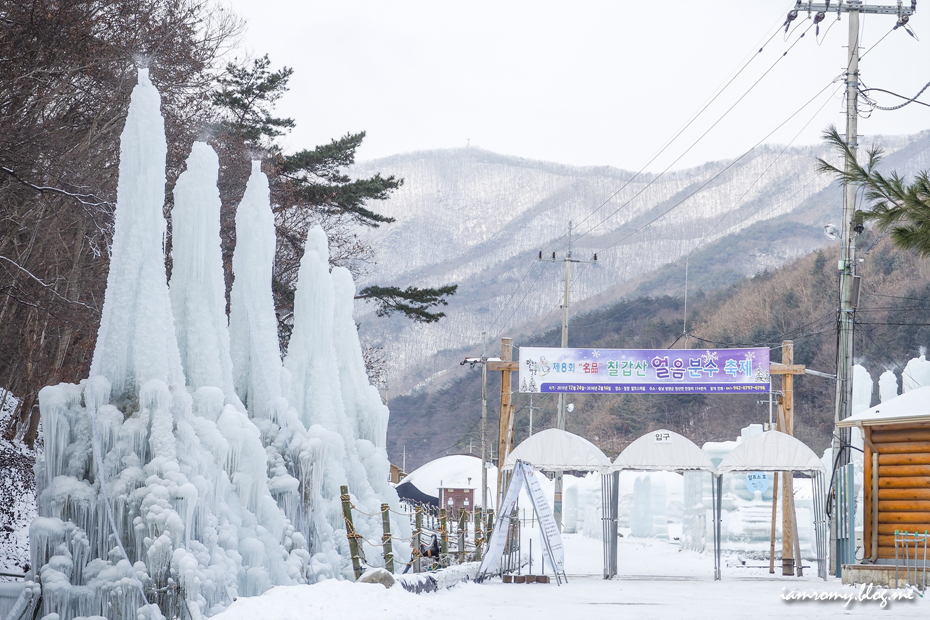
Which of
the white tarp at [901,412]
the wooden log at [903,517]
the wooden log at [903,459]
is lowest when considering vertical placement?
the wooden log at [903,517]

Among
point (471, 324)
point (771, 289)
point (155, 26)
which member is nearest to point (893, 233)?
point (155, 26)

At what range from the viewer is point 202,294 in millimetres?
Answer: 14898

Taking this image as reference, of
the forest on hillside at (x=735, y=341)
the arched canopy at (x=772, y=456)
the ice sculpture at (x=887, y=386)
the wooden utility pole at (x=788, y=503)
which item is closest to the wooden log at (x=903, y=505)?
the arched canopy at (x=772, y=456)

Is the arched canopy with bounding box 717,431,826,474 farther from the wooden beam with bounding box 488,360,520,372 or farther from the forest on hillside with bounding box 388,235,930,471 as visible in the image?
the forest on hillside with bounding box 388,235,930,471

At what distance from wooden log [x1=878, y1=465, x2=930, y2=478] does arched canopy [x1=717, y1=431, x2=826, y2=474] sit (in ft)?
6.29

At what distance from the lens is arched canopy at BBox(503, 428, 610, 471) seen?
65.7 ft

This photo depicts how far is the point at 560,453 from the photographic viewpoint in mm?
20234

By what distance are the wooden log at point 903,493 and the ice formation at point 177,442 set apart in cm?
1026

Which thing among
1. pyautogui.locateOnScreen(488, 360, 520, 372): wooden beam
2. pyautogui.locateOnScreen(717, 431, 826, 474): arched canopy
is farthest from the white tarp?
pyautogui.locateOnScreen(488, 360, 520, 372): wooden beam

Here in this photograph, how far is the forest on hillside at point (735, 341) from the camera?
197 ft

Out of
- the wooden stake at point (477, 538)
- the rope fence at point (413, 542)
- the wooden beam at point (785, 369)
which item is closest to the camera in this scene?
the rope fence at point (413, 542)

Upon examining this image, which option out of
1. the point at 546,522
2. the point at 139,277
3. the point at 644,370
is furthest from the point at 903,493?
the point at 139,277

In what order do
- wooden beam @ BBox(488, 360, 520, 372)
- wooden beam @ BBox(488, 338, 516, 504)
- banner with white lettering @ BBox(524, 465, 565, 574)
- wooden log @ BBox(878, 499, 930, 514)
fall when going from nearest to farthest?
wooden log @ BBox(878, 499, 930, 514) < banner with white lettering @ BBox(524, 465, 565, 574) < wooden beam @ BBox(488, 360, 520, 372) < wooden beam @ BBox(488, 338, 516, 504)

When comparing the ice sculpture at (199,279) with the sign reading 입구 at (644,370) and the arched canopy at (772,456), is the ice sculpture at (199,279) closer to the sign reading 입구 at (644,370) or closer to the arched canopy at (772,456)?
the sign reading 입구 at (644,370)
